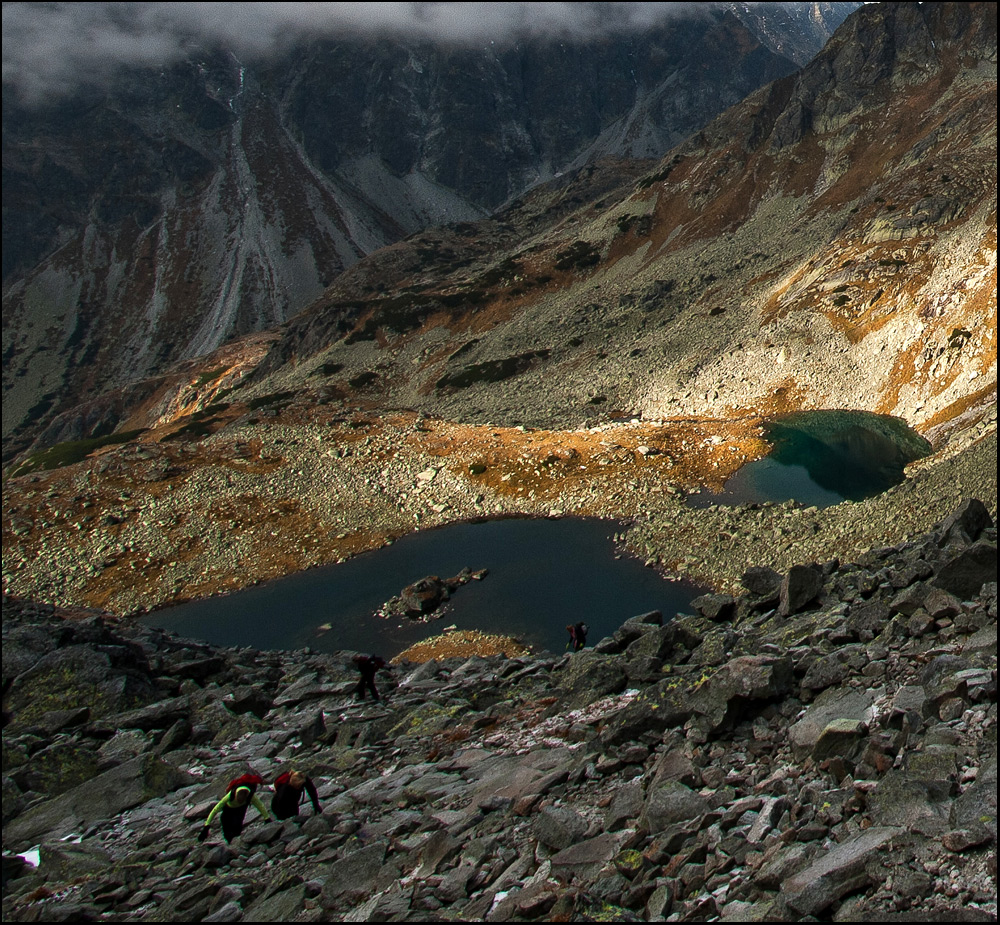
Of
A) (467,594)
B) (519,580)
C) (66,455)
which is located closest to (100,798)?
(467,594)

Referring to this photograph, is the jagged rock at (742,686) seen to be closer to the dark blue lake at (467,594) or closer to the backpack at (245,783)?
the backpack at (245,783)

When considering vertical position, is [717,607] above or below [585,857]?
below

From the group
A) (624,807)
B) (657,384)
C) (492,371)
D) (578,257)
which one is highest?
(578,257)

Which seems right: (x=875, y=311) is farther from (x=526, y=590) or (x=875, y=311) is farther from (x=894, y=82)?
(x=894, y=82)

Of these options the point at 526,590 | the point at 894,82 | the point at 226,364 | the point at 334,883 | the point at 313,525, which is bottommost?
the point at 526,590

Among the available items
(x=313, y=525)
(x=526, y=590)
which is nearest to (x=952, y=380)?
(x=526, y=590)

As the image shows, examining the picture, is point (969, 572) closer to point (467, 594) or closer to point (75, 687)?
point (75, 687)

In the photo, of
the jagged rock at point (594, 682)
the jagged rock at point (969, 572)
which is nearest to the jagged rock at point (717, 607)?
the jagged rock at point (594, 682)
